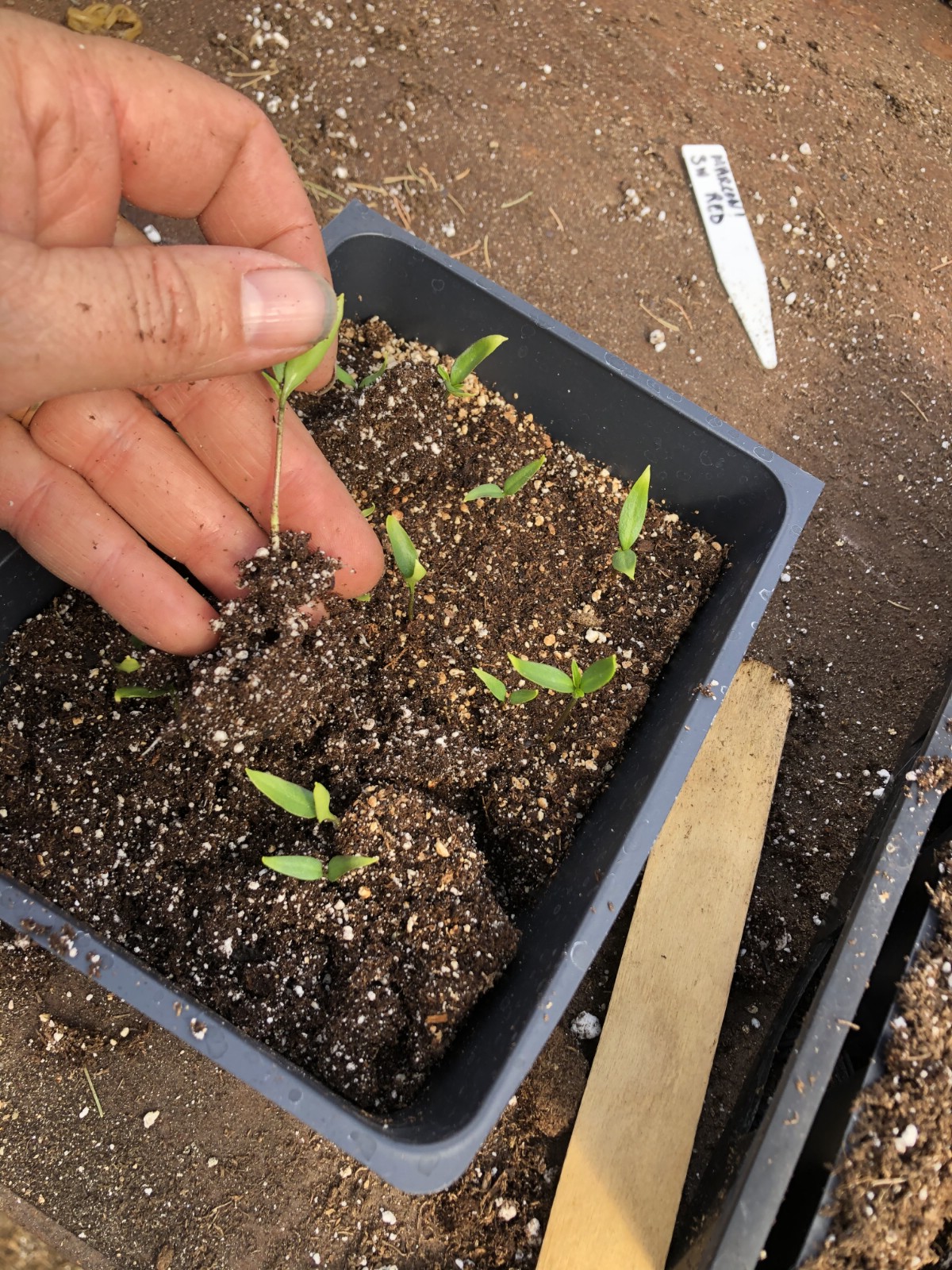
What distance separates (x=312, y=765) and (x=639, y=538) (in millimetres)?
627

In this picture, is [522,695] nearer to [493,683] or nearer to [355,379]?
[493,683]

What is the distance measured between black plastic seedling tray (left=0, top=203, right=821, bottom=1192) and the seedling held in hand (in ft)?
0.62

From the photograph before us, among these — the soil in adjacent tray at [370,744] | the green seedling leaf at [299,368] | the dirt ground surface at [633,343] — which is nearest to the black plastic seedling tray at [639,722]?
the soil in adjacent tray at [370,744]

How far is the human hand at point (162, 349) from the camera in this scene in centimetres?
95

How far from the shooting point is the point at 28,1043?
150 centimetres

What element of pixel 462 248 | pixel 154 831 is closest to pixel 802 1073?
pixel 154 831

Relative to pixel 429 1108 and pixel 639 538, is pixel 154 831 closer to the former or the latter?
pixel 429 1108

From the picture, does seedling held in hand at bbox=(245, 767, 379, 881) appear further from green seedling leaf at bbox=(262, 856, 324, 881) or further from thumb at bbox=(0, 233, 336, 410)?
thumb at bbox=(0, 233, 336, 410)

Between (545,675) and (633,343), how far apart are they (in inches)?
53.0

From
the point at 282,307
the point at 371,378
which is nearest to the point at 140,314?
the point at 282,307

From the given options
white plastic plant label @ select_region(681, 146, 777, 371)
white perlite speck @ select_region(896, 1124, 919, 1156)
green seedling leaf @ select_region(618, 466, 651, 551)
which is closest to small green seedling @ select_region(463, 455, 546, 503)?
green seedling leaf @ select_region(618, 466, 651, 551)

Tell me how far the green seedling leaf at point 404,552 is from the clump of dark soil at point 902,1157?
0.85m

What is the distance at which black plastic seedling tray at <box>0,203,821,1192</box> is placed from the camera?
962 mm

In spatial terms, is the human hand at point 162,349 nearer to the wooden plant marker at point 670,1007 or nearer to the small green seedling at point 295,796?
the small green seedling at point 295,796
